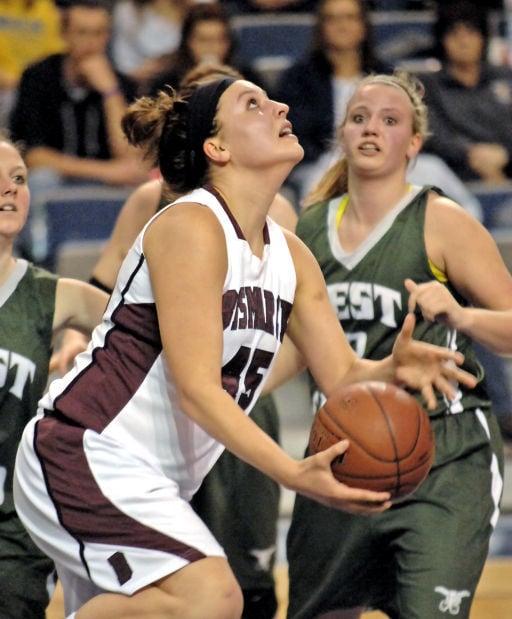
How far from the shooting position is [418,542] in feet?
11.3

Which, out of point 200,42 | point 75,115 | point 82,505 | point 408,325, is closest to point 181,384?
point 82,505

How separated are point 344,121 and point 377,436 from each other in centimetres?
135

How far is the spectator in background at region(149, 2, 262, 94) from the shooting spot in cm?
635

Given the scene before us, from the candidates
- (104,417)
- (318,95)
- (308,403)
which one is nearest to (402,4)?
(318,95)

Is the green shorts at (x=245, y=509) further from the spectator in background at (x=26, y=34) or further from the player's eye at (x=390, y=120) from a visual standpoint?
the spectator in background at (x=26, y=34)

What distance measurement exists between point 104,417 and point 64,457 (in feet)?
0.43

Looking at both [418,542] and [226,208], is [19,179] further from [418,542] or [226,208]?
[418,542]

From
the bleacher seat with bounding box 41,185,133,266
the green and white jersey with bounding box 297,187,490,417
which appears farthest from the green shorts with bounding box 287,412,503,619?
the bleacher seat with bounding box 41,185,133,266

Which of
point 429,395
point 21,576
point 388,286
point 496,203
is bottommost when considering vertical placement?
point 21,576

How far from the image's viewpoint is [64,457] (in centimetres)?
292

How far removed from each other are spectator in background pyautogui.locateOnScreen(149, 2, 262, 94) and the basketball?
12.2 feet

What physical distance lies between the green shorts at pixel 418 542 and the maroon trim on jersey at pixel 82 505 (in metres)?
0.84

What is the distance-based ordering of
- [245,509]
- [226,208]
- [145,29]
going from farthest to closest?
[145,29], [245,509], [226,208]

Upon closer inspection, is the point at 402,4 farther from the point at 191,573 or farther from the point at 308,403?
the point at 191,573
